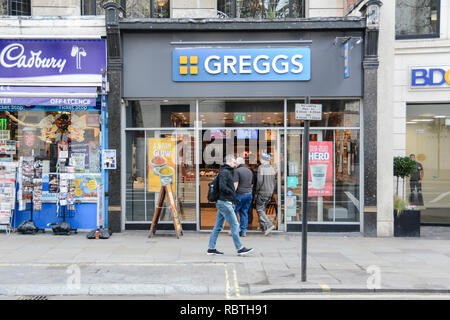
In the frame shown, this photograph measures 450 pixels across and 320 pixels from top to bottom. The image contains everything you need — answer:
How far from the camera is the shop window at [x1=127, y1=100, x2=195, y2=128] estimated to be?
442 inches

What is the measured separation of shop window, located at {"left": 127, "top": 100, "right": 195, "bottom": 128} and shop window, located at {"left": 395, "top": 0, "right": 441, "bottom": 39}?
265 inches

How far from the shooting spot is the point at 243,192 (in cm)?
1061

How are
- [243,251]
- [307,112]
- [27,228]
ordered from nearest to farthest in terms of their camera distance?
1. [307,112]
2. [243,251]
3. [27,228]

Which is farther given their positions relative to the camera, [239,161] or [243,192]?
[239,161]

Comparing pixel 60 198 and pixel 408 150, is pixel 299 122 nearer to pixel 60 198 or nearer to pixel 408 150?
pixel 408 150

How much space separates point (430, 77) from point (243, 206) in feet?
21.6

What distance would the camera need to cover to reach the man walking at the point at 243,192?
10.6 m

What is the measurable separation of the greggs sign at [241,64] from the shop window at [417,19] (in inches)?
151

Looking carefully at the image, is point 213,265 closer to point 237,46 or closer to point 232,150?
point 232,150

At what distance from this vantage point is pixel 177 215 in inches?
419

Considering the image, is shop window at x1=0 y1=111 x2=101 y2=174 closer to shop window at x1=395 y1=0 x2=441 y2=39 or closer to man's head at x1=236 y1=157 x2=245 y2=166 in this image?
man's head at x1=236 y1=157 x2=245 y2=166

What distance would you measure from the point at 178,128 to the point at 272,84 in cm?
280

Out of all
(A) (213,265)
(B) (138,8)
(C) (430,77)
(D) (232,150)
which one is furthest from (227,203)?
(C) (430,77)

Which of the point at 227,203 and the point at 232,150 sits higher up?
the point at 232,150
